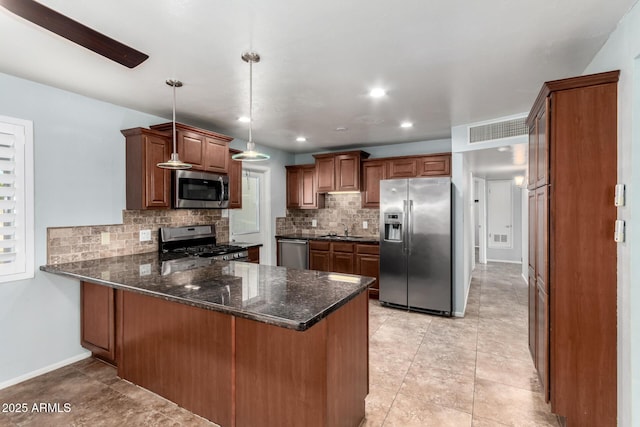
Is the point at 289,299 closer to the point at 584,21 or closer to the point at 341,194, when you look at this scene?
the point at 584,21

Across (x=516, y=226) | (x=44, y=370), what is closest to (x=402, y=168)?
(x=44, y=370)

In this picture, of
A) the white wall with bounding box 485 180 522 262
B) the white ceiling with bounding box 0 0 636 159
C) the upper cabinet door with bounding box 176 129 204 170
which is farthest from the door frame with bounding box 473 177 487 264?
the upper cabinet door with bounding box 176 129 204 170

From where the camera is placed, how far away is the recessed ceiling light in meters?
2.78

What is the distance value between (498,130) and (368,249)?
2330 mm

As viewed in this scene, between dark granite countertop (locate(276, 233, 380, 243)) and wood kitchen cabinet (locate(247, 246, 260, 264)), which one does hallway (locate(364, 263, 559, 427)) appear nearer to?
dark granite countertop (locate(276, 233, 380, 243))

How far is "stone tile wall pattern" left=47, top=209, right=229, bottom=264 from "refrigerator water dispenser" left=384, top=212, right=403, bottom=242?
2.54m

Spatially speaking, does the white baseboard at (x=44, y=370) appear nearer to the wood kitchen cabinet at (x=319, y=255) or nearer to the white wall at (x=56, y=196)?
the white wall at (x=56, y=196)

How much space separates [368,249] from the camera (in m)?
4.75

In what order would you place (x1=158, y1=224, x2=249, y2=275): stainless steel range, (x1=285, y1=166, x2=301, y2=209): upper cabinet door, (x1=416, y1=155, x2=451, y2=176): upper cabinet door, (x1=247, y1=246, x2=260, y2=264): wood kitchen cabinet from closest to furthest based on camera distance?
1. (x1=158, y1=224, x2=249, y2=275): stainless steel range
2. (x1=247, y1=246, x2=260, y2=264): wood kitchen cabinet
3. (x1=416, y1=155, x2=451, y2=176): upper cabinet door
4. (x1=285, y1=166, x2=301, y2=209): upper cabinet door

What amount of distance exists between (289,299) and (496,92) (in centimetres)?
264

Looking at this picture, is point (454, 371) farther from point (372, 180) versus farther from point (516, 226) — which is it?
point (516, 226)

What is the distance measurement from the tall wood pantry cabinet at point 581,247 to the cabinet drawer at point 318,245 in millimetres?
3443

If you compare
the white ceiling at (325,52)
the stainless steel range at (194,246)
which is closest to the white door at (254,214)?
the stainless steel range at (194,246)

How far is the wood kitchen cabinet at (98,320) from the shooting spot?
258cm
